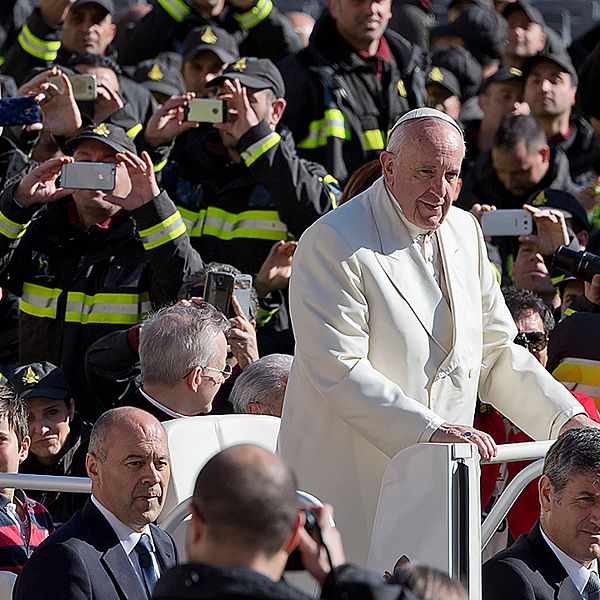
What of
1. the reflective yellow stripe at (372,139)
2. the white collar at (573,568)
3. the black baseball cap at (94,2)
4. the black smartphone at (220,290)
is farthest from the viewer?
the black baseball cap at (94,2)

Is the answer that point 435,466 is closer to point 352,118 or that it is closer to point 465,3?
point 352,118

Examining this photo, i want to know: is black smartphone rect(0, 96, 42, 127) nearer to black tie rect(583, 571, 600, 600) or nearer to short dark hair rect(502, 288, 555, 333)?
short dark hair rect(502, 288, 555, 333)

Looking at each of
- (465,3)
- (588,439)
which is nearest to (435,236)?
(588,439)

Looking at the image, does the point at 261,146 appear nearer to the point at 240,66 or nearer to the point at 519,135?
the point at 240,66

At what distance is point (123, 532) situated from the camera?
4250mm

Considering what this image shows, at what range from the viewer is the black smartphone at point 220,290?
20.3 ft

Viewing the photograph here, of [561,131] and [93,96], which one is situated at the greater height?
[93,96]

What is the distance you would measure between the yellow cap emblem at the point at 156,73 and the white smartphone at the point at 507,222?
9.36 feet

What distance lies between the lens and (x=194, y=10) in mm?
9469

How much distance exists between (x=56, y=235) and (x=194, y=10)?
3219mm

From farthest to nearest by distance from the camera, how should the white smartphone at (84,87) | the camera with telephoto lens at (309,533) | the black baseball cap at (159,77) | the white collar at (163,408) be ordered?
1. the black baseball cap at (159,77)
2. the white smartphone at (84,87)
3. the white collar at (163,408)
4. the camera with telephoto lens at (309,533)

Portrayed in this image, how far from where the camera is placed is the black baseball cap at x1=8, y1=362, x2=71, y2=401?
19.9 feet

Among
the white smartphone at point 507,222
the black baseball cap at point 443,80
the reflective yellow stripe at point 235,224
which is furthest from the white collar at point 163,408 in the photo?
the black baseball cap at point 443,80

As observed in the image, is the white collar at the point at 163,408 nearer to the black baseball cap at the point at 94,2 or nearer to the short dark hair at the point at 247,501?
the short dark hair at the point at 247,501
